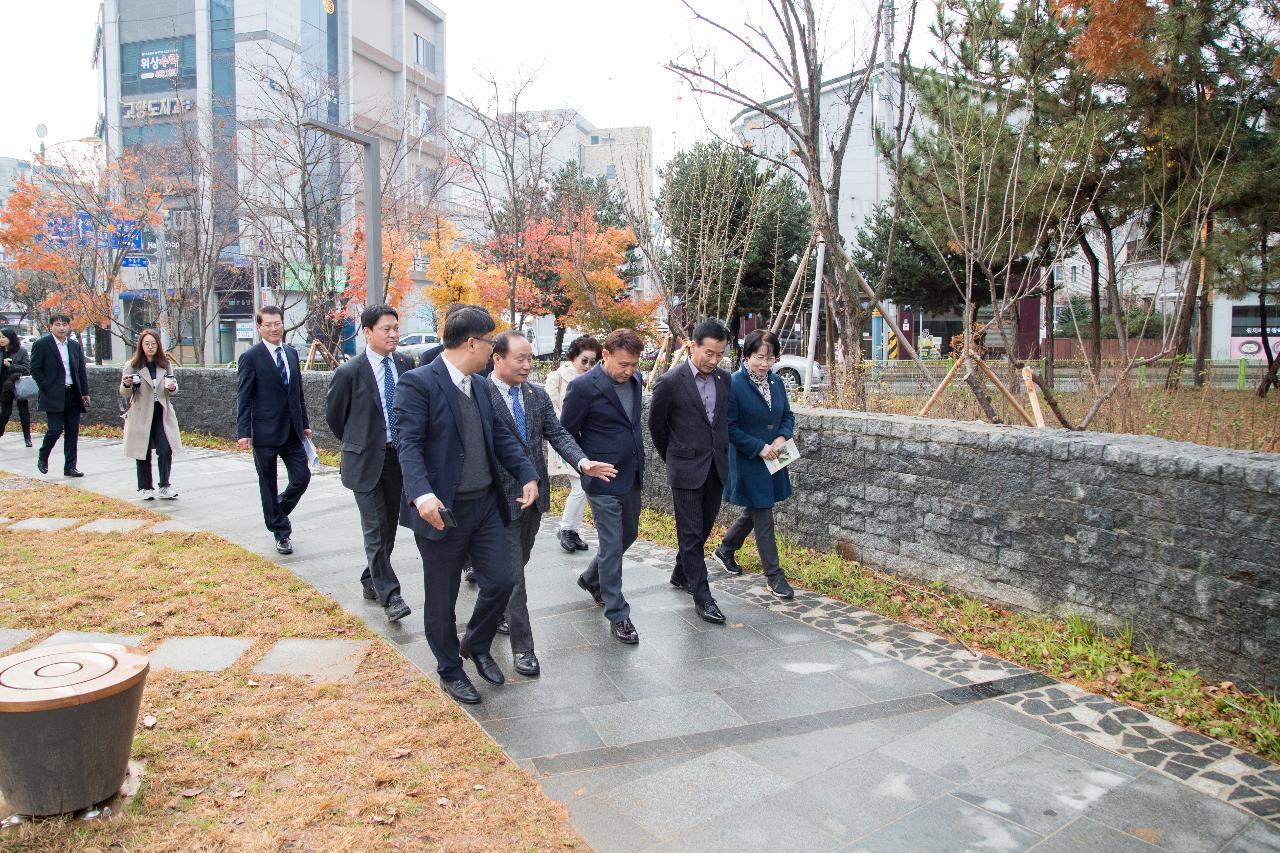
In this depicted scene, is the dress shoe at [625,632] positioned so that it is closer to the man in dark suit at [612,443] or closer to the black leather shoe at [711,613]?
the man in dark suit at [612,443]

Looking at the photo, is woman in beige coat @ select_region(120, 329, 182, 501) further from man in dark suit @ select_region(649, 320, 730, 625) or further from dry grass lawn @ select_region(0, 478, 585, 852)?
man in dark suit @ select_region(649, 320, 730, 625)

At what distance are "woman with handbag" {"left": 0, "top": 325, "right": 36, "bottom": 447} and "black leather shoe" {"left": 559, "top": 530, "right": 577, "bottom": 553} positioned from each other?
9.42 meters

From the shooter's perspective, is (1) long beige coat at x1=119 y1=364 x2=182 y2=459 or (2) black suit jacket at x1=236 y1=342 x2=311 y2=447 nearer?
(2) black suit jacket at x1=236 y1=342 x2=311 y2=447

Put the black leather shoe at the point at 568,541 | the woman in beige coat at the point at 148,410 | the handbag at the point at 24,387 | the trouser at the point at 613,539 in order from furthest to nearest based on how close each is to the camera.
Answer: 1. the handbag at the point at 24,387
2. the woman in beige coat at the point at 148,410
3. the black leather shoe at the point at 568,541
4. the trouser at the point at 613,539

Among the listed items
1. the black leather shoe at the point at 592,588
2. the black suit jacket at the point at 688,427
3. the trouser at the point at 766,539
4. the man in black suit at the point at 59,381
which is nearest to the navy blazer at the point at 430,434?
the black suit jacket at the point at 688,427

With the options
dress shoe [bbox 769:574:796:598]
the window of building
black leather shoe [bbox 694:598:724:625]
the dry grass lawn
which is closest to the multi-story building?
the window of building

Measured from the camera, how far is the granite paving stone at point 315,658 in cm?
447

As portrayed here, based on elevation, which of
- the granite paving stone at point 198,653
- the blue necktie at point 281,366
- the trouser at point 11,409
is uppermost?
the blue necktie at point 281,366

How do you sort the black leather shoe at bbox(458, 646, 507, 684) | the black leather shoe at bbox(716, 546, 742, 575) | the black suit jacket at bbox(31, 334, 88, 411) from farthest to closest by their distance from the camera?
the black suit jacket at bbox(31, 334, 88, 411) → the black leather shoe at bbox(716, 546, 742, 575) → the black leather shoe at bbox(458, 646, 507, 684)

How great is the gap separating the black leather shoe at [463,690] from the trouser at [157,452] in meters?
5.86

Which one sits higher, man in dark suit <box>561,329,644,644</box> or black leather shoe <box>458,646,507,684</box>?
man in dark suit <box>561,329,644,644</box>

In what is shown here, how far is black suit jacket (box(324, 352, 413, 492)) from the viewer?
541 cm

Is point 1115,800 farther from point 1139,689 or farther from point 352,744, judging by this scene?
point 352,744

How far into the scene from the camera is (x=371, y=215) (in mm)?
10133
